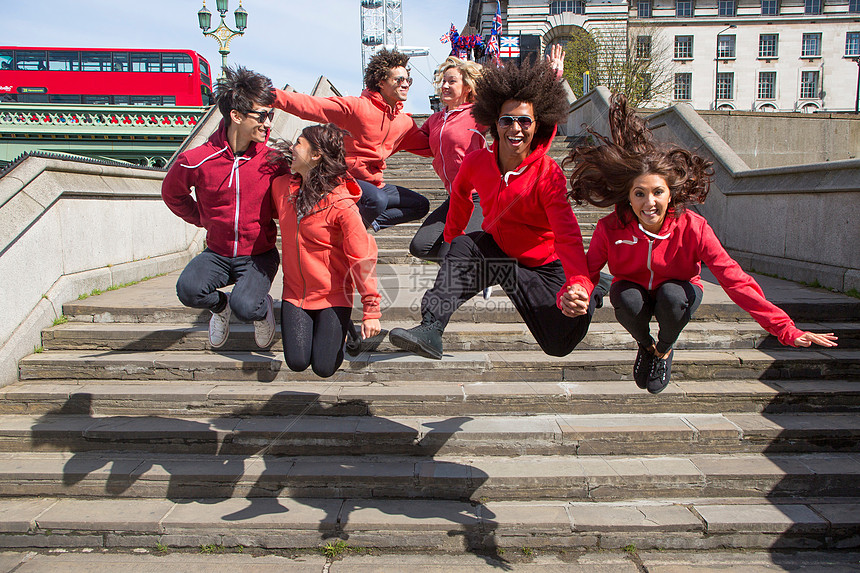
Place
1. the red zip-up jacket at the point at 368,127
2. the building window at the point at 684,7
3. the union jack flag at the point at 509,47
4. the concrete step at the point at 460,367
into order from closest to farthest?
the red zip-up jacket at the point at 368,127
the concrete step at the point at 460,367
the union jack flag at the point at 509,47
the building window at the point at 684,7

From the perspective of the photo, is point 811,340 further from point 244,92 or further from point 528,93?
point 244,92

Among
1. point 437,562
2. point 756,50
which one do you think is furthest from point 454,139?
point 756,50

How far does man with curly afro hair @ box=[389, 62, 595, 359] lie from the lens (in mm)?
3355

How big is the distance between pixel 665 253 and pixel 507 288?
927 mm

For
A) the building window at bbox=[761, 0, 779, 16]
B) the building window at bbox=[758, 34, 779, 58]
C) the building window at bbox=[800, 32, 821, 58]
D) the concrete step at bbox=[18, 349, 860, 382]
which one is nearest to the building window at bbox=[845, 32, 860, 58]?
the building window at bbox=[800, 32, 821, 58]

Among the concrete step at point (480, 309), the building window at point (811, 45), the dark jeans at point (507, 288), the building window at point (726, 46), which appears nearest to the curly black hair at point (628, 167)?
the dark jeans at point (507, 288)

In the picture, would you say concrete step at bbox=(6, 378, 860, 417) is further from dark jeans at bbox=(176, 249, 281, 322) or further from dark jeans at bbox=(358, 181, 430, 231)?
dark jeans at bbox=(358, 181, 430, 231)

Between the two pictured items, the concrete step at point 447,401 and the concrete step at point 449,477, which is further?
the concrete step at point 447,401

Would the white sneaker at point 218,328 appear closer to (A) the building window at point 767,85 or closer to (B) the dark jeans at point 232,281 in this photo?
(B) the dark jeans at point 232,281

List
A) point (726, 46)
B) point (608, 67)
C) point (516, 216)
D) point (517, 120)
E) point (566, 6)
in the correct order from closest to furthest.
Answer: point (517, 120) < point (516, 216) < point (608, 67) < point (566, 6) < point (726, 46)

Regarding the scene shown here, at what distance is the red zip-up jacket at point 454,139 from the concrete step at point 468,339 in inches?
66.6

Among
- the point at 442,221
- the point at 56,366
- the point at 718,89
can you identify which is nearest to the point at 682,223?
the point at 442,221

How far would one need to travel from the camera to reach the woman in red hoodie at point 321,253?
147 inches

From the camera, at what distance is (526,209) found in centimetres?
342
